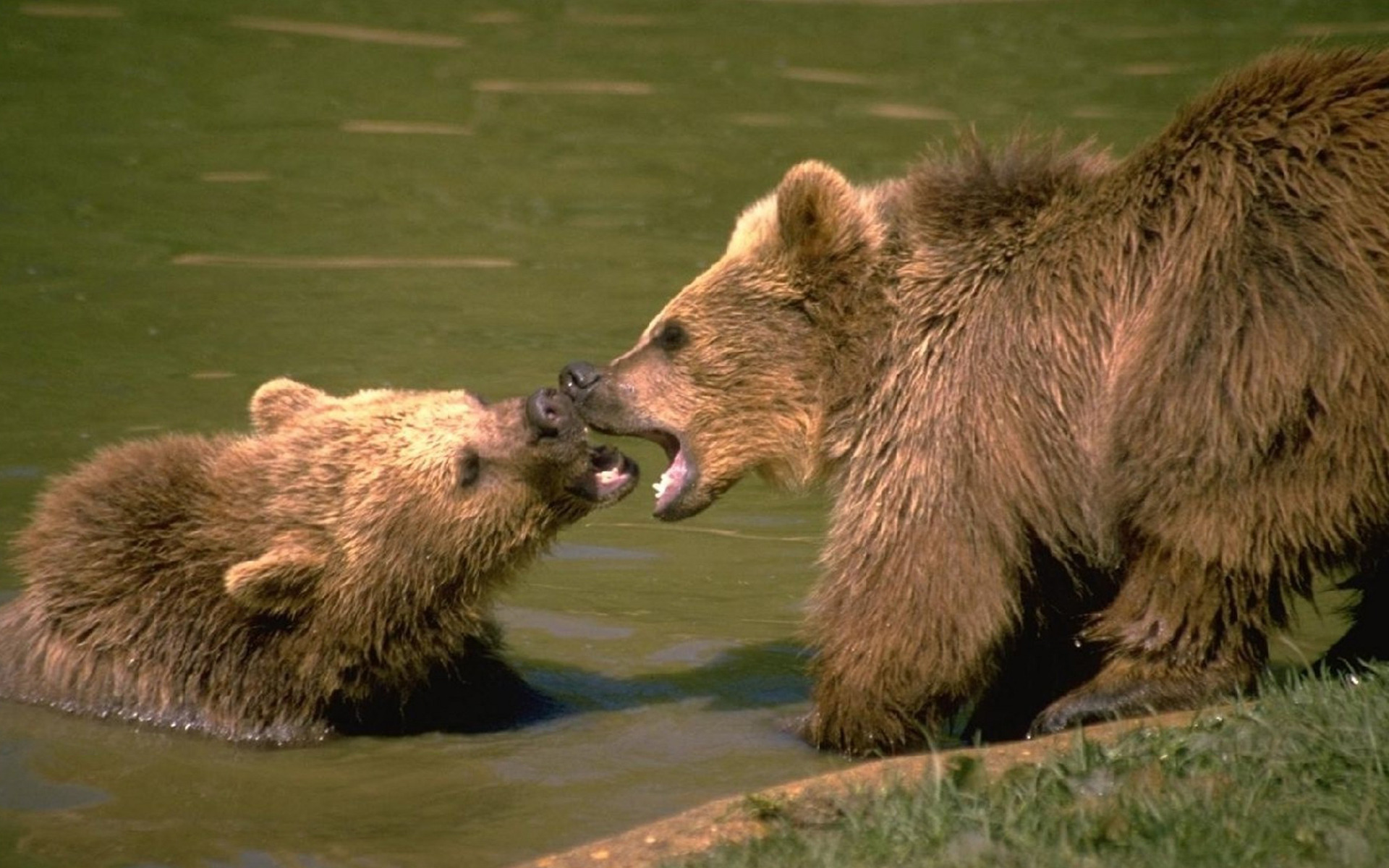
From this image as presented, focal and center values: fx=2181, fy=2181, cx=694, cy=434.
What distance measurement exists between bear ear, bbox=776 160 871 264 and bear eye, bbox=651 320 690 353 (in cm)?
52

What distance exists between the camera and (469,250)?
13.7 metres

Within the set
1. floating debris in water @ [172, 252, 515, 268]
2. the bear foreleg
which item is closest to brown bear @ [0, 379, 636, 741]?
the bear foreleg

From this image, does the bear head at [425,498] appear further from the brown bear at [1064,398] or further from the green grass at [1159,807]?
the green grass at [1159,807]

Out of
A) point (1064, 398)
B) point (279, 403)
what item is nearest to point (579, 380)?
point (279, 403)

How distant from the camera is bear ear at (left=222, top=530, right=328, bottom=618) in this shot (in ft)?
25.1

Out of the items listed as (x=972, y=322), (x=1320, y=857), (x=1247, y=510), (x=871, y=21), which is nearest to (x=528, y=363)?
(x=972, y=322)

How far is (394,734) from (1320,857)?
3835 mm

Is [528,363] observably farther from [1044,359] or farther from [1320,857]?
[1320,857]

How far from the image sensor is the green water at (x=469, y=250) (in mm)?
7496

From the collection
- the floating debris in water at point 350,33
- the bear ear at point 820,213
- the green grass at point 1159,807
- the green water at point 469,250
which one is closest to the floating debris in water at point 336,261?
the green water at point 469,250

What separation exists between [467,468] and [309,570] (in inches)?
27.4

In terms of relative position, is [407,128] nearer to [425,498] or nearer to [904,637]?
[425,498]

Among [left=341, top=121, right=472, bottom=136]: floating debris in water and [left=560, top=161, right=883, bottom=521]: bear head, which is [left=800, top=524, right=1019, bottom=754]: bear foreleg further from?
[left=341, top=121, right=472, bottom=136]: floating debris in water

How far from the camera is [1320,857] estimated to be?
212 inches
